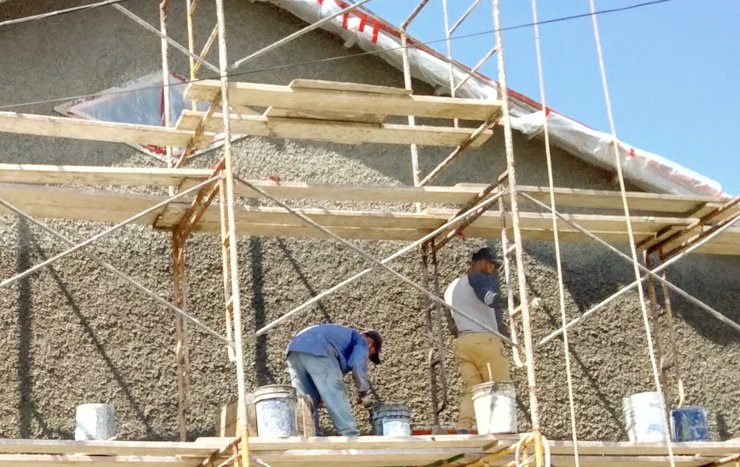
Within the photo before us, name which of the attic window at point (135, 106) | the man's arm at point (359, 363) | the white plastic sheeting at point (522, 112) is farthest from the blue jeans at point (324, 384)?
the white plastic sheeting at point (522, 112)

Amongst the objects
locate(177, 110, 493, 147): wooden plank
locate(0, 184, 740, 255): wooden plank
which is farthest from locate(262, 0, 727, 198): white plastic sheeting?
locate(177, 110, 493, 147): wooden plank

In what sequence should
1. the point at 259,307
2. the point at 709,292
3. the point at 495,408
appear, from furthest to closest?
the point at 709,292 → the point at 259,307 → the point at 495,408

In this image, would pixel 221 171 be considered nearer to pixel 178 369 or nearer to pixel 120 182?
pixel 120 182

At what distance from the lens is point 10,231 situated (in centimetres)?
1064

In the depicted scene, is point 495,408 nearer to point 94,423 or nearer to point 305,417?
point 305,417

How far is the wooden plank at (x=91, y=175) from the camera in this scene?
964 centimetres

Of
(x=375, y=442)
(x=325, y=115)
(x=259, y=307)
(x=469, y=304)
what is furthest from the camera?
(x=259, y=307)

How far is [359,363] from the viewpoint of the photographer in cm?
1016

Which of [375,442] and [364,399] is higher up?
[364,399]

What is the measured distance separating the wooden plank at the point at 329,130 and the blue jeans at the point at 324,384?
64.8 inches

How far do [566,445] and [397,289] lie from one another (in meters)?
2.35

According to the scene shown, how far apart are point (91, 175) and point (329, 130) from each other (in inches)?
69.8

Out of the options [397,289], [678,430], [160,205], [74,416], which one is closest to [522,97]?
[397,289]

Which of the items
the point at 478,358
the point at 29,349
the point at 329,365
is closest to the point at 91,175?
the point at 29,349
